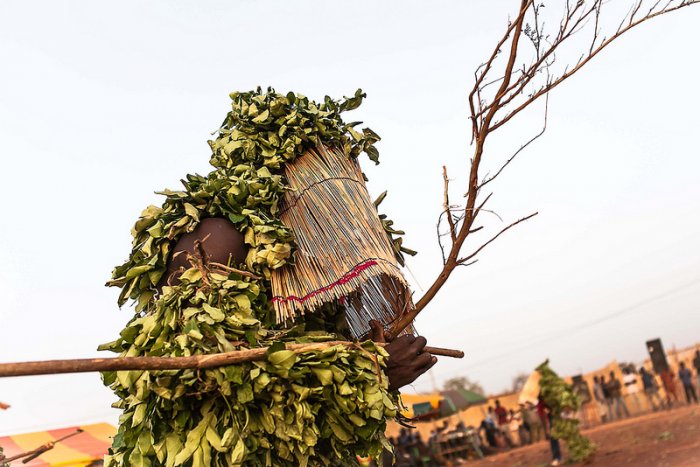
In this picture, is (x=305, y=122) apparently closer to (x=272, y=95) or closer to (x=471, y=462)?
(x=272, y=95)

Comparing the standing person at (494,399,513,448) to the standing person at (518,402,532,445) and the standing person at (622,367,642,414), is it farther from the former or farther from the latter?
the standing person at (622,367,642,414)

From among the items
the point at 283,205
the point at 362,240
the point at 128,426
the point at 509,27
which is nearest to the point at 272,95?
the point at 283,205

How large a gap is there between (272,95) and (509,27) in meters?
1.15

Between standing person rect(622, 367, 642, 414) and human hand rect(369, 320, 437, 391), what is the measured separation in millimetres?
22883

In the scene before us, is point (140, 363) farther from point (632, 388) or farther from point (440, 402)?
point (632, 388)

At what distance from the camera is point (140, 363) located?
185 cm

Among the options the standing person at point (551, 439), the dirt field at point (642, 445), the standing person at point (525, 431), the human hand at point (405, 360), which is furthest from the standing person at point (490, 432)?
the human hand at point (405, 360)

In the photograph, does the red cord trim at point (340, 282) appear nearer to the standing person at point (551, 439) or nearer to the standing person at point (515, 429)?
the standing person at point (551, 439)

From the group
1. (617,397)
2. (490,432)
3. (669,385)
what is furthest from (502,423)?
(669,385)

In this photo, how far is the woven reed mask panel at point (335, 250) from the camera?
2.52 metres

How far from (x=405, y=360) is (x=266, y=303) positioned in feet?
1.95

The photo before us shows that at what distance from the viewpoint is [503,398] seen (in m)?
25.4

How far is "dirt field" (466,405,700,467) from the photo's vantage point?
12844mm

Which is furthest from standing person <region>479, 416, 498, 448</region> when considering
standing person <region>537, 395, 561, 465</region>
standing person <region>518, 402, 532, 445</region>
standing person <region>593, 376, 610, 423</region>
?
standing person <region>537, 395, 561, 465</region>
